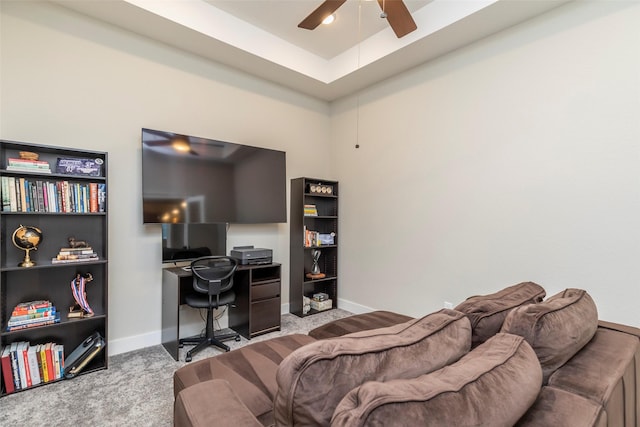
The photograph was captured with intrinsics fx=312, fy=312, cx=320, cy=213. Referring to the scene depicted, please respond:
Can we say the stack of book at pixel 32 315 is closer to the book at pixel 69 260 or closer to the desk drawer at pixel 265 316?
the book at pixel 69 260

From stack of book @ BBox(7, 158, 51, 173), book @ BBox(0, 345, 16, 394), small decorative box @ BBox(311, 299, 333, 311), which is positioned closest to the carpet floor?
book @ BBox(0, 345, 16, 394)

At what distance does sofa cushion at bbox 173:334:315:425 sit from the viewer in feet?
4.53

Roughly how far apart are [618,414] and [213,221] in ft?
10.3

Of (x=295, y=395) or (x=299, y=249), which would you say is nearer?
(x=295, y=395)

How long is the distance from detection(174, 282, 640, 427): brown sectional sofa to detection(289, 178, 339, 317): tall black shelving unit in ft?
8.43

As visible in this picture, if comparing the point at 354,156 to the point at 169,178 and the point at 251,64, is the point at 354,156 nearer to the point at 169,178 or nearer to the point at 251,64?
the point at 251,64

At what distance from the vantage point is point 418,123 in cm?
351

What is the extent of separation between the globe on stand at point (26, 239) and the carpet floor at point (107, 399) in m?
0.94

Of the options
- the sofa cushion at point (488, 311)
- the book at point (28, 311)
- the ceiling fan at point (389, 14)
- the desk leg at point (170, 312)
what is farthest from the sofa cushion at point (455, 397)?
the book at point (28, 311)

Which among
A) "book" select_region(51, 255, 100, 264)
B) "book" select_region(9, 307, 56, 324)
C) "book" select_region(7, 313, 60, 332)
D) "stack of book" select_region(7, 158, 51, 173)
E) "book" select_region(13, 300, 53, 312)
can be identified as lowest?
"book" select_region(7, 313, 60, 332)

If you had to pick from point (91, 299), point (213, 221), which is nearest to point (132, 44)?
point (213, 221)

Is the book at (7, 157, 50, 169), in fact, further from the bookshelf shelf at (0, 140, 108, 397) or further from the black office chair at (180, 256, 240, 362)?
the black office chair at (180, 256, 240, 362)

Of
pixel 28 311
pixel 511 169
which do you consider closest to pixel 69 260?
pixel 28 311

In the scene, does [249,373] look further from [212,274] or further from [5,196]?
[5,196]
